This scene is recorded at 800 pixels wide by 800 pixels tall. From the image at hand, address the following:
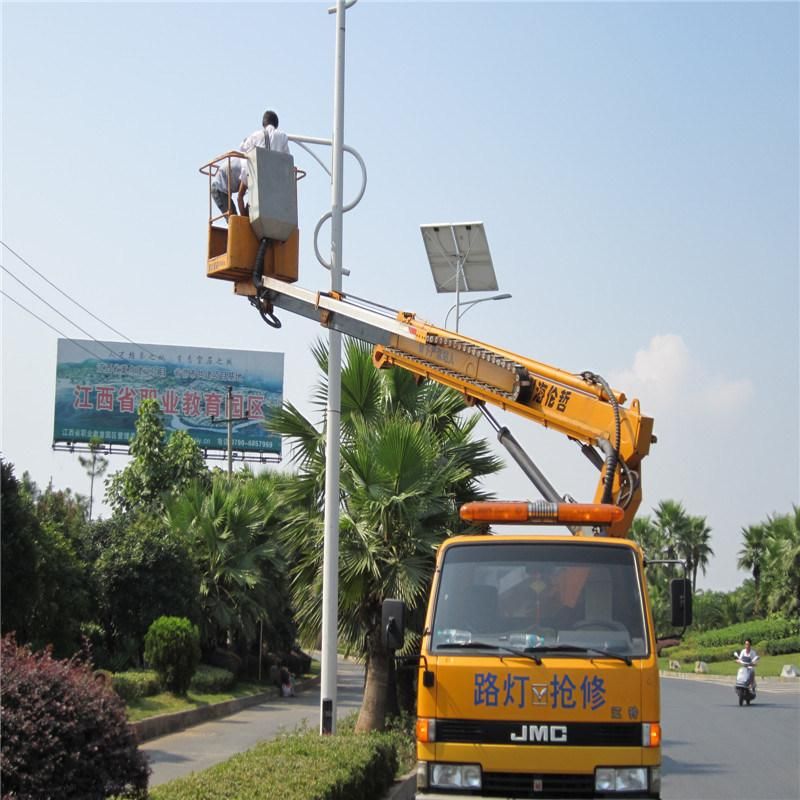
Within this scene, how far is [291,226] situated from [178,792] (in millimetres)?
6709

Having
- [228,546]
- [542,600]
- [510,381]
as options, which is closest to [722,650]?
[228,546]

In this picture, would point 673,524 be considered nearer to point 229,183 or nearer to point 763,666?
point 763,666

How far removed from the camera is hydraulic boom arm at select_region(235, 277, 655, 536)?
1047 centimetres

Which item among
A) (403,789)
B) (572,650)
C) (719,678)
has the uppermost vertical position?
(572,650)

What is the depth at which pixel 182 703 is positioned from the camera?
21719 millimetres

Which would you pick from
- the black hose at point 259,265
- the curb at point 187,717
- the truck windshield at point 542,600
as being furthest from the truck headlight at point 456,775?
the curb at point 187,717

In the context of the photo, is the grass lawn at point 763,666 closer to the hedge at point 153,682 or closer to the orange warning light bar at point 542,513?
the hedge at point 153,682

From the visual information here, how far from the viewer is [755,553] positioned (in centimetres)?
5900

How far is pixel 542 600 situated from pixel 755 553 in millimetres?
54066

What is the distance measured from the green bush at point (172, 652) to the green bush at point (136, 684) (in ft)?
0.80

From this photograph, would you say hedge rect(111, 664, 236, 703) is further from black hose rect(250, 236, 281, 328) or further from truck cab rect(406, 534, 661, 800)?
truck cab rect(406, 534, 661, 800)

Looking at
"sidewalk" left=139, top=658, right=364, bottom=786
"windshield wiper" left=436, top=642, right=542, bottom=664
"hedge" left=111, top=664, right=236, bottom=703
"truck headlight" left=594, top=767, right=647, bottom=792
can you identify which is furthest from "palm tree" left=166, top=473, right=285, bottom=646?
"truck headlight" left=594, top=767, right=647, bottom=792

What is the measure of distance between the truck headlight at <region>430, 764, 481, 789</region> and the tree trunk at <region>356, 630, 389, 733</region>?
659cm

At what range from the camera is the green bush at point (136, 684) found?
19719mm
